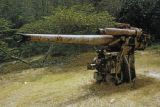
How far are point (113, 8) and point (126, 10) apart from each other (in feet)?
12.4

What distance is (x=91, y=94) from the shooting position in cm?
1511

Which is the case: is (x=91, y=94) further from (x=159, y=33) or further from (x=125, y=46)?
(x=159, y=33)

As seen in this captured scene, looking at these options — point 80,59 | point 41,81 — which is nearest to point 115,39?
point 41,81

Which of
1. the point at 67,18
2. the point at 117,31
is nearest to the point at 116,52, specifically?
the point at 117,31

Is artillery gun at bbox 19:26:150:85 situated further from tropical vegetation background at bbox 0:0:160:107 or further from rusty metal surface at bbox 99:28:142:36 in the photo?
tropical vegetation background at bbox 0:0:160:107

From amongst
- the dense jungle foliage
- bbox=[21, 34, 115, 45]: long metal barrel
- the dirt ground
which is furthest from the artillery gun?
the dense jungle foliage

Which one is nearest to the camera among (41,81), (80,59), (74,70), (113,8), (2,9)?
(41,81)

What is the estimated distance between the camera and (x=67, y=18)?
80.1 ft

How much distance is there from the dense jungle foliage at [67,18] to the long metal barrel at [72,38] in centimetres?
894

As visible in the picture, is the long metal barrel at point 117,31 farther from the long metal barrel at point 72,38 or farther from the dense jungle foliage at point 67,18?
the dense jungle foliage at point 67,18

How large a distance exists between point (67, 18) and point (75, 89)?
9.01 metres

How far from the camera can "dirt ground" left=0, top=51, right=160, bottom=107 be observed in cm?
1404

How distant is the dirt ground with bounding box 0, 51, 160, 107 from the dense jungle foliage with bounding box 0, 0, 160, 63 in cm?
344

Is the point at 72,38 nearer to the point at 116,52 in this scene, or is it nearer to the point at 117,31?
the point at 117,31
